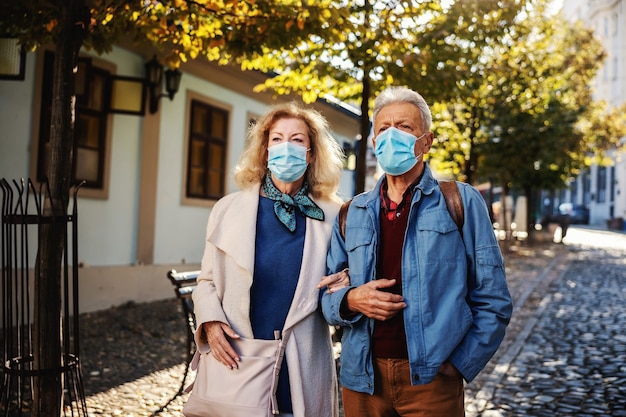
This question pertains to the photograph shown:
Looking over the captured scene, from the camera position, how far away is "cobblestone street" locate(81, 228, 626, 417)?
552 cm

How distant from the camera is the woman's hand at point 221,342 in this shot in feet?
9.32

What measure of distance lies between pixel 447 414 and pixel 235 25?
3.84 metres

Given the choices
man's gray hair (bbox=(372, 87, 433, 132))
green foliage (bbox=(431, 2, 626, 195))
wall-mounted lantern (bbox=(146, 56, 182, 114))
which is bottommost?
man's gray hair (bbox=(372, 87, 433, 132))

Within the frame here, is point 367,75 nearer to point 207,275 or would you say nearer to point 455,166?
point 207,275

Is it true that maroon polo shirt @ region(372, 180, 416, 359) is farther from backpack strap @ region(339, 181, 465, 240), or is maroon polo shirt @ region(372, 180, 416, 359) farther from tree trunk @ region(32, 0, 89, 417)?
tree trunk @ region(32, 0, 89, 417)

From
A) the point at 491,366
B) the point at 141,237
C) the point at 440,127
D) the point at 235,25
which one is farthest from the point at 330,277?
the point at 440,127

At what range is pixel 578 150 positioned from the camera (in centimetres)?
2252

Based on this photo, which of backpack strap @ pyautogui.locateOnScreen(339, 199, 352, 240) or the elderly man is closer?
the elderly man

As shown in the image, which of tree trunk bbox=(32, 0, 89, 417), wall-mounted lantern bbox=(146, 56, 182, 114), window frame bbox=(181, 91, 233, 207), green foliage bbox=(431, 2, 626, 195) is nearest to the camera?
tree trunk bbox=(32, 0, 89, 417)

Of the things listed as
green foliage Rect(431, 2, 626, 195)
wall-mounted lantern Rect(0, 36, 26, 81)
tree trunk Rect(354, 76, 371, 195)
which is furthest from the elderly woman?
green foliage Rect(431, 2, 626, 195)

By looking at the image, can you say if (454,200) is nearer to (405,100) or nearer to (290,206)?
(405,100)

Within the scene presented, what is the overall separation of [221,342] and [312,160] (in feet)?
3.18

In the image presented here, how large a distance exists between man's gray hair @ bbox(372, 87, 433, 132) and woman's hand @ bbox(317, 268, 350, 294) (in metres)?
0.68

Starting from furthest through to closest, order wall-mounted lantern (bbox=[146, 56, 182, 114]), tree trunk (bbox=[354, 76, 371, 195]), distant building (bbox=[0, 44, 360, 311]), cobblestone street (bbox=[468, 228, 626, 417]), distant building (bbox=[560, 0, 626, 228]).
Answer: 1. distant building (bbox=[560, 0, 626, 228])
2. wall-mounted lantern (bbox=[146, 56, 182, 114])
3. distant building (bbox=[0, 44, 360, 311])
4. tree trunk (bbox=[354, 76, 371, 195])
5. cobblestone street (bbox=[468, 228, 626, 417])
